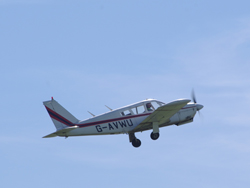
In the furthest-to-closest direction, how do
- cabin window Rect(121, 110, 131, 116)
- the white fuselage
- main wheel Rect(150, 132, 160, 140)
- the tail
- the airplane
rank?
main wheel Rect(150, 132, 160, 140) → cabin window Rect(121, 110, 131, 116) → the tail → the white fuselage → the airplane

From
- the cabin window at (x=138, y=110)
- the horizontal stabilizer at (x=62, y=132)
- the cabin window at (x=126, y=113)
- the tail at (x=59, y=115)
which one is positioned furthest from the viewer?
the cabin window at (x=138, y=110)

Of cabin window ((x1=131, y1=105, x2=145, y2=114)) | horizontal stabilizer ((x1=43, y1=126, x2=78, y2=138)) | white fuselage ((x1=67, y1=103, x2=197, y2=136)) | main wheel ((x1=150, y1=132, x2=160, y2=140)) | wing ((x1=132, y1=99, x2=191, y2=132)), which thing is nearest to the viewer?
wing ((x1=132, y1=99, x2=191, y2=132))

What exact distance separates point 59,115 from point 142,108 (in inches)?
192

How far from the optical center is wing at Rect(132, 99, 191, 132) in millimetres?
36287

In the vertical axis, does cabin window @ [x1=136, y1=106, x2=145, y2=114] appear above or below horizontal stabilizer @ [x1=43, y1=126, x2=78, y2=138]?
above

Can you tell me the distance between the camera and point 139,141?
39.2 meters

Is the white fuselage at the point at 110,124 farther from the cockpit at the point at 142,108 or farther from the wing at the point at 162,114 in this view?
the wing at the point at 162,114

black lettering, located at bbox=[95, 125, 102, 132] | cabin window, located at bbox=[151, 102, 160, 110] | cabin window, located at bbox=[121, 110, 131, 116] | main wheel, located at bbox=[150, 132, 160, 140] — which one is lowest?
main wheel, located at bbox=[150, 132, 160, 140]

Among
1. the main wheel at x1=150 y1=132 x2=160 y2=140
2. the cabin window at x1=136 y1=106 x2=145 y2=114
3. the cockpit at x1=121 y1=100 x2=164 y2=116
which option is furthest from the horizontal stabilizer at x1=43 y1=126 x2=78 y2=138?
the main wheel at x1=150 y1=132 x2=160 y2=140

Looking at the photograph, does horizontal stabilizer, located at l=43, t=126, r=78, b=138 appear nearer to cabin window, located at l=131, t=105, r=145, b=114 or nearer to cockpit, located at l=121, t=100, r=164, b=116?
cockpit, located at l=121, t=100, r=164, b=116

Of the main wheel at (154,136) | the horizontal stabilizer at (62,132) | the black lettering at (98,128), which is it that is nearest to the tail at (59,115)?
the horizontal stabilizer at (62,132)

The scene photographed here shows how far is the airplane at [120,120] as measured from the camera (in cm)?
3734

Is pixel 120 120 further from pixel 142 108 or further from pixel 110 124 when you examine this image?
pixel 142 108

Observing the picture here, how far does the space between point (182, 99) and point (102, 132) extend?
5143mm
